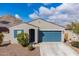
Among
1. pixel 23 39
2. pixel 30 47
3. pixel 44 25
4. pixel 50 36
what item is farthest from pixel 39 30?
pixel 30 47

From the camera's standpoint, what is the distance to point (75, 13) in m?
20.0

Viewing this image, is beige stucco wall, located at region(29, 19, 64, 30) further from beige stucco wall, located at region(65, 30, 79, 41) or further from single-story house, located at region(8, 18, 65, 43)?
beige stucco wall, located at region(65, 30, 79, 41)

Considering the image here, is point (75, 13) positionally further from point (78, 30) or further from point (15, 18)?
point (15, 18)

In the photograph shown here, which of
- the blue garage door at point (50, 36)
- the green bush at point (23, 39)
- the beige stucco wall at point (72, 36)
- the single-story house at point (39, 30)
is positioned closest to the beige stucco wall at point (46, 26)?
the single-story house at point (39, 30)

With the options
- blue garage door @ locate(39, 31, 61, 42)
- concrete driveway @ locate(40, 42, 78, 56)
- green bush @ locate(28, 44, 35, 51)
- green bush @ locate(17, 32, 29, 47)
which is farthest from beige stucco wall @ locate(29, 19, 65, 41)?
green bush @ locate(28, 44, 35, 51)

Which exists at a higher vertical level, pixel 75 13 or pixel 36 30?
pixel 75 13

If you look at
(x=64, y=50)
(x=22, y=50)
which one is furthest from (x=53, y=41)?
(x=22, y=50)

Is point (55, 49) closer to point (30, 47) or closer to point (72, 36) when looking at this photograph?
point (72, 36)

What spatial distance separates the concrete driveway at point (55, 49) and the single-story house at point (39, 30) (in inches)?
18.3

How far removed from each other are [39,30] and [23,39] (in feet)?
5.08

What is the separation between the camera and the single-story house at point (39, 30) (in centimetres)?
2031

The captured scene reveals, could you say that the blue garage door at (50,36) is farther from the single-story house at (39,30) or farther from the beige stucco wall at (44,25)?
the beige stucco wall at (44,25)

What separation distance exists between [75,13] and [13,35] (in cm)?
522

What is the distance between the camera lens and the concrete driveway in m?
19.6
